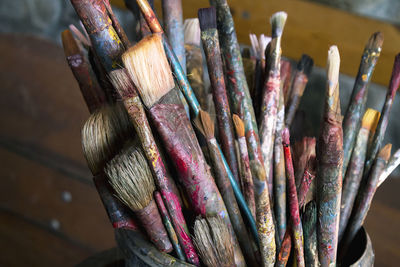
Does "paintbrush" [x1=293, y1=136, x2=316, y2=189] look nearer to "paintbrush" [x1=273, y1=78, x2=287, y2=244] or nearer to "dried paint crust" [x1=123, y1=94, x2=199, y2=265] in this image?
"paintbrush" [x1=273, y1=78, x2=287, y2=244]

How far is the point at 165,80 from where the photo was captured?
1.52 ft

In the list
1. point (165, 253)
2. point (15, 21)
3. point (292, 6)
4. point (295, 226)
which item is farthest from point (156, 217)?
point (15, 21)

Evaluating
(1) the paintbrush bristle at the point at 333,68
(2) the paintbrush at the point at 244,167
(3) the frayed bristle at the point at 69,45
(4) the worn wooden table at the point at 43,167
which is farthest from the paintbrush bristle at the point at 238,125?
(4) the worn wooden table at the point at 43,167

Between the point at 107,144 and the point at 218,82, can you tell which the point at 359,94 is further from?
the point at 107,144

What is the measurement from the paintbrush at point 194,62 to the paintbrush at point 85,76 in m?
0.12

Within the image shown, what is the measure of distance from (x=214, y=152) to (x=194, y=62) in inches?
6.7

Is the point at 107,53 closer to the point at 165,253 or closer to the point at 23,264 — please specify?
the point at 165,253

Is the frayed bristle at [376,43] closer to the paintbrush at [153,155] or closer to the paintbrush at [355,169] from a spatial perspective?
the paintbrush at [355,169]

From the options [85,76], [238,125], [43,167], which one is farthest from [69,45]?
[43,167]

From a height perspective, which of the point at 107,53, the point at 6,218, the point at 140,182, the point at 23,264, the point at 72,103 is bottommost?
the point at 23,264

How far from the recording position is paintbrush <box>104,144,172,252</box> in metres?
0.46

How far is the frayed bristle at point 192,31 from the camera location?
0.63 meters

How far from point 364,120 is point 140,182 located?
0.30 m

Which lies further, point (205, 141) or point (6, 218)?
point (6, 218)
